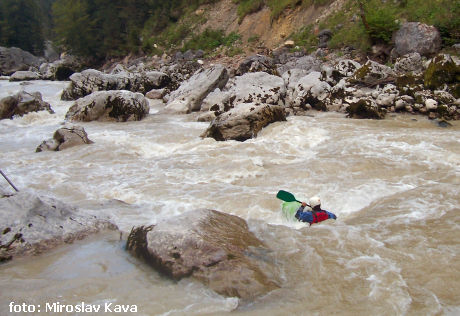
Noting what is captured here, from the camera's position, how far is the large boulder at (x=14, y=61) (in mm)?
35938

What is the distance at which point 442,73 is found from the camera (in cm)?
1044

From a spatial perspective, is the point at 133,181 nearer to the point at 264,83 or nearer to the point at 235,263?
the point at 235,263

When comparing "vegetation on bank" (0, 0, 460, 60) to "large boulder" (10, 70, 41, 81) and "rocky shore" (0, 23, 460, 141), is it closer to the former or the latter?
"rocky shore" (0, 23, 460, 141)

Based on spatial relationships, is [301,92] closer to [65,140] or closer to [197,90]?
[197,90]

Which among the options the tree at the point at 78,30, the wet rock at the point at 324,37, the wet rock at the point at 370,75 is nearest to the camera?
the wet rock at the point at 370,75

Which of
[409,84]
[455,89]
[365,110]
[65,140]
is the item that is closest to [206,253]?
[65,140]

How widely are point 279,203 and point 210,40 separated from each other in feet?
82.4

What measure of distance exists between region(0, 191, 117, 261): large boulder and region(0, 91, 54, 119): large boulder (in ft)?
35.1

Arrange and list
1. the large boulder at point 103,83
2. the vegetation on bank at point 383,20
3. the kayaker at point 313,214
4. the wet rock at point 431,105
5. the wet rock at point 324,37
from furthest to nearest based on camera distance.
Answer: the wet rock at point 324,37 → the large boulder at point 103,83 → the vegetation on bank at point 383,20 → the wet rock at point 431,105 → the kayaker at point 313,214

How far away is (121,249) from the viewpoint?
4.14 m

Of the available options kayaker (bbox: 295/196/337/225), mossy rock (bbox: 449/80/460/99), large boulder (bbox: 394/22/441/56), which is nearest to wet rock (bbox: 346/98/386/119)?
mossy rock (bbox: 449/80/460/99)

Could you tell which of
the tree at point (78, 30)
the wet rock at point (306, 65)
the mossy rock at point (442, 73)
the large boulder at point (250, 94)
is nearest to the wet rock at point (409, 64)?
the mossy rock at point (442, 73)

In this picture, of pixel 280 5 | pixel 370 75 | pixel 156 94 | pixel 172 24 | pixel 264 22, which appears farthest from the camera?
pixel 172 24

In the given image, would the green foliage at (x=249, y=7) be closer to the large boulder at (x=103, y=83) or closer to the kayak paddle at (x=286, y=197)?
the large boulder at (x=103, y=83)
